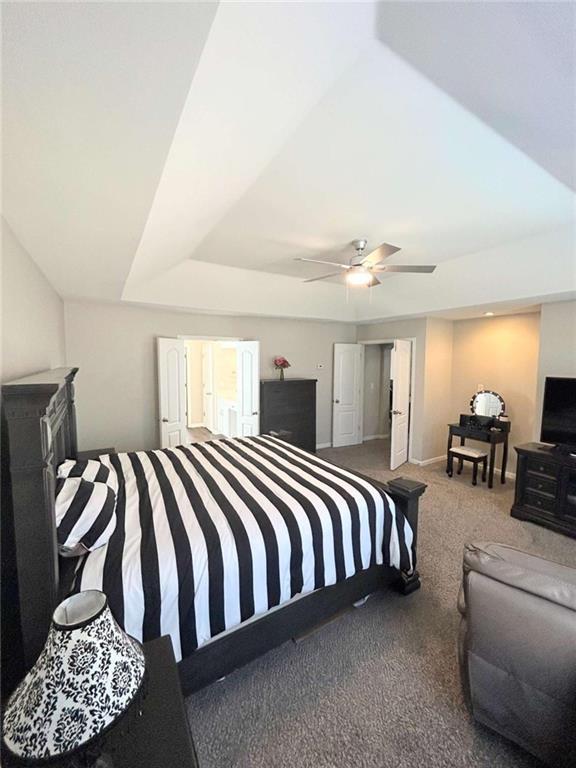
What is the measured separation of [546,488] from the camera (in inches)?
128

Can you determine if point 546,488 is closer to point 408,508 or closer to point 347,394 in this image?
point 408,508

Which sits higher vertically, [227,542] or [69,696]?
[69,696]

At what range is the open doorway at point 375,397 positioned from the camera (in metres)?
4.89

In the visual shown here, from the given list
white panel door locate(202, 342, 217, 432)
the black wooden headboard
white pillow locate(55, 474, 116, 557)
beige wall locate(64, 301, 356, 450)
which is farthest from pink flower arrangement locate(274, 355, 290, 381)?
the black wooden headboard

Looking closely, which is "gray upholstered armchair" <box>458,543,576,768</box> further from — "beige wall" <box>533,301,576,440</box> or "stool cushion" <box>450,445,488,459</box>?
"stool cushion" <box>450,445,488,459</box>

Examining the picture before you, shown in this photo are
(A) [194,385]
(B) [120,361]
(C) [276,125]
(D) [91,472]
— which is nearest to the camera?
(C) [276,125]

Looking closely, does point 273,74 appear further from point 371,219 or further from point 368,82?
point 371,219

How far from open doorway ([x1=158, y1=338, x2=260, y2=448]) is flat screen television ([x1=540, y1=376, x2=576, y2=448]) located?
139 inches

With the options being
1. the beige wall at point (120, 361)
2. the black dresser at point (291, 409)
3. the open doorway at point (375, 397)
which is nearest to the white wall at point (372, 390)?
the open doorway at point (375, 397)

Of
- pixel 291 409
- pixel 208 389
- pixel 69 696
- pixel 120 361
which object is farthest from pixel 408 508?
pixel 208 389

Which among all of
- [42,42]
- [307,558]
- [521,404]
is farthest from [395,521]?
[521,404]

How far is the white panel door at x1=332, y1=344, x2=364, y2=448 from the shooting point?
19.6 ft

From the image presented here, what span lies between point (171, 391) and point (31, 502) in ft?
10.7

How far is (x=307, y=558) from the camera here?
1839mm
